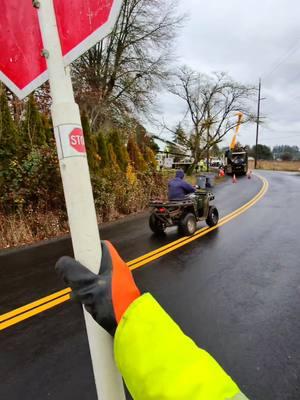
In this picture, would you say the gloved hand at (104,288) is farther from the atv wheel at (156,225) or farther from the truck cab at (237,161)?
the truck cab at (237,161)

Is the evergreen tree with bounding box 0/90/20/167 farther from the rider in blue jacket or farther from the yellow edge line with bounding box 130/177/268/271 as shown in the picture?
the yellow edge line with bounding box 130/177/268/271

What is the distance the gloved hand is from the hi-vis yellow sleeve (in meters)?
0.04

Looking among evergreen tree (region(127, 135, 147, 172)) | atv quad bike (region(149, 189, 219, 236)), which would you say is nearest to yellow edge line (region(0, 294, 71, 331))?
atv quad bike (region(149, 189, 219, 236))

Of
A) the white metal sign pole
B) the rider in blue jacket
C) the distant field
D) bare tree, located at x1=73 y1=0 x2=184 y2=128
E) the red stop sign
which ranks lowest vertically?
the distant field

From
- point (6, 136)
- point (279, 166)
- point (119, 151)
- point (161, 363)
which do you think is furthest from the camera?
point (279, 166)

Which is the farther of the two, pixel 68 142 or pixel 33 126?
pixel 33 126

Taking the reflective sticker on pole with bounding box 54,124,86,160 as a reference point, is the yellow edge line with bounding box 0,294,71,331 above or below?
below

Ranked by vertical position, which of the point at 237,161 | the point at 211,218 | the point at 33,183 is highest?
the point at 33,183

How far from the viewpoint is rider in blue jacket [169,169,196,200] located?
785cm

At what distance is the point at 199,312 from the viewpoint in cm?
379

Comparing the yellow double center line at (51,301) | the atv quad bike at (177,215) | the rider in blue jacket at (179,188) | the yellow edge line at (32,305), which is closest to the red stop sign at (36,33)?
the yellow double center line at (51,301)

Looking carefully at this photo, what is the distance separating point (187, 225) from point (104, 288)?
6.76 meters

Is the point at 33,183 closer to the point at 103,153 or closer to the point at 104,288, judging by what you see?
the point at 103,153

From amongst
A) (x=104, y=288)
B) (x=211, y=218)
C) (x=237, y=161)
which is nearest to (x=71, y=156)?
(x=104, y=288)
